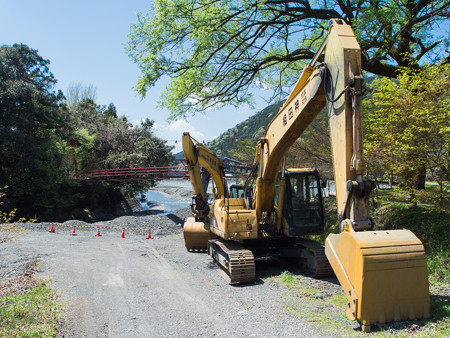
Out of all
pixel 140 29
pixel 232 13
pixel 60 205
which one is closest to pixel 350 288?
pixel 232 13

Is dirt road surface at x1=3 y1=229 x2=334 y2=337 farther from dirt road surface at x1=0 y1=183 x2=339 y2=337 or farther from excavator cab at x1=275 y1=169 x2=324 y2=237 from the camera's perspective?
excavator cab at x1=275 y1=169 x2=324 y2=237

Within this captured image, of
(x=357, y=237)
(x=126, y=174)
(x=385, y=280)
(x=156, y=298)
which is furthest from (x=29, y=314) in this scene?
(x=126, y=174)

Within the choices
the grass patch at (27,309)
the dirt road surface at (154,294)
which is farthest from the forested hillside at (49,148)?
the grass patch at (27,309)

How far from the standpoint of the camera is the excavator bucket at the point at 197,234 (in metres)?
12.4

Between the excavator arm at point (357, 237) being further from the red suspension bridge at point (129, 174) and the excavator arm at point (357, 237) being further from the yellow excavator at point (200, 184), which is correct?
the red suspension bridge at point (129, 174)

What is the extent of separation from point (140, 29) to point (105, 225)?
12.4m

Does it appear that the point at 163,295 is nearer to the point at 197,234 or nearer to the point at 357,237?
the point at 357,237

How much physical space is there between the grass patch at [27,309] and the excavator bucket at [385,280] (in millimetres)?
4306

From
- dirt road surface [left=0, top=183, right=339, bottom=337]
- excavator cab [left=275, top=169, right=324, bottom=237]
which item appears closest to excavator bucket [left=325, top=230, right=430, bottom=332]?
dirt road surface [left=0, top=183, right=339, bottom=337]

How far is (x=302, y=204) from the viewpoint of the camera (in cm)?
873

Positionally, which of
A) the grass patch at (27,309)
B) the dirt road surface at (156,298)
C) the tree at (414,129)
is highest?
the tree at (414,129)

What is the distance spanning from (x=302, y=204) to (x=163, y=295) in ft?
12.8

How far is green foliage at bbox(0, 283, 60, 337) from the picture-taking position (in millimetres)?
5066

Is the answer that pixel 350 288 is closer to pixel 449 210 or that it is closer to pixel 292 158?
pixel 449 210
